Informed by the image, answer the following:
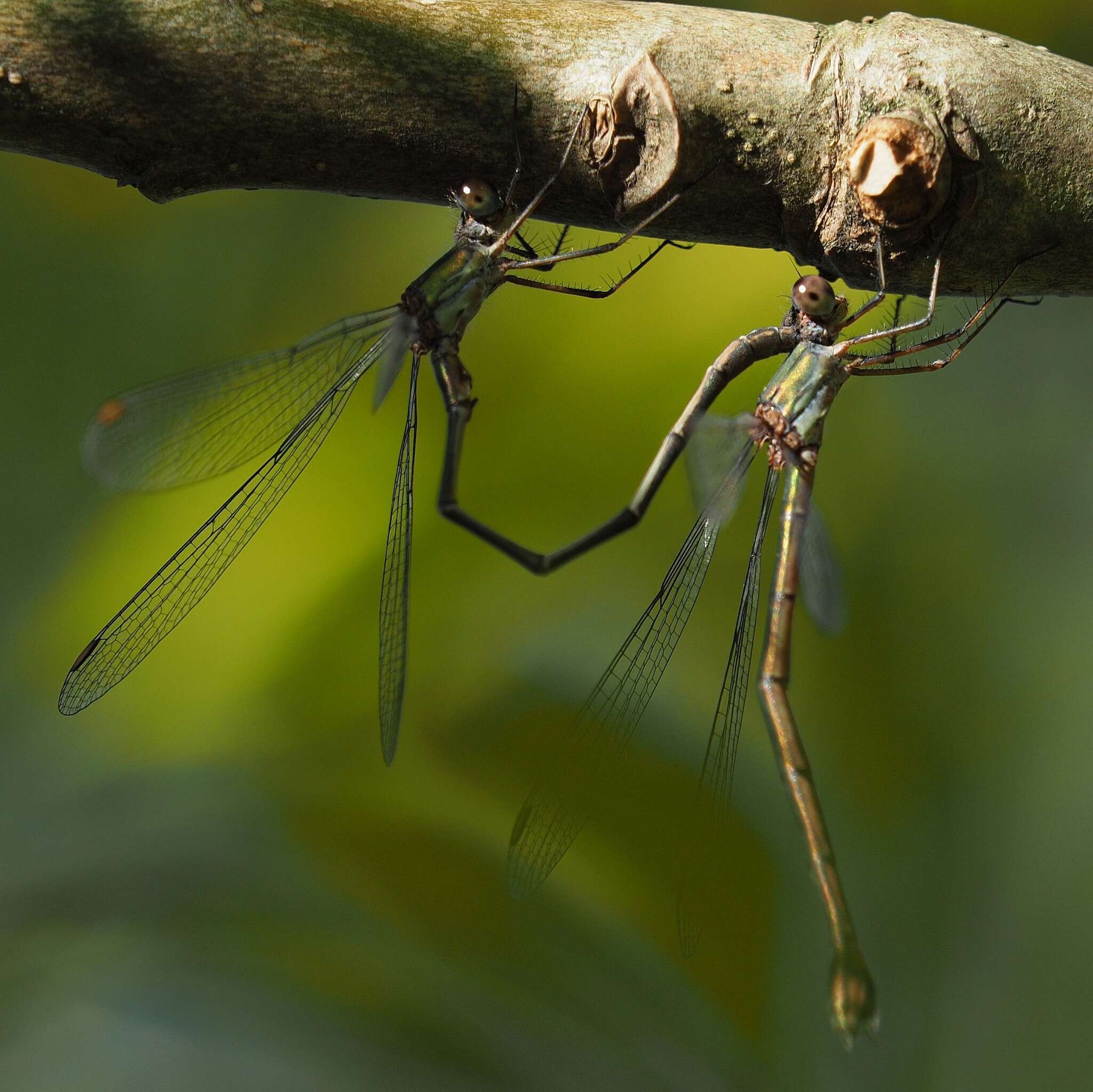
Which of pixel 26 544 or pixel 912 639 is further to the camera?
pixel 26 544

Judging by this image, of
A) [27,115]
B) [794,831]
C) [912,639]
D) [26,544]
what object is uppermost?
[27,115]

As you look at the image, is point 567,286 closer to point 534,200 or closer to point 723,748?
point 534,200

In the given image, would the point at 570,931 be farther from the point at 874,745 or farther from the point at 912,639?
the point at 912,639

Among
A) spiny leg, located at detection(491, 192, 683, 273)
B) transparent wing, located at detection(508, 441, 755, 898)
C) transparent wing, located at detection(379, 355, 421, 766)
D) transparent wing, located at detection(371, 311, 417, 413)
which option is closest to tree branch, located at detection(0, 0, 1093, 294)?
spiny leg, located at detection(491, 192, 683, 273)

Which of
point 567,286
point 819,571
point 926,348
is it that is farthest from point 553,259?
point 819,571

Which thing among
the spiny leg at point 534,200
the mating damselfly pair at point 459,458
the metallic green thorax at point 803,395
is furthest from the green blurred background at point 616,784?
the spiny leg at point 534,200

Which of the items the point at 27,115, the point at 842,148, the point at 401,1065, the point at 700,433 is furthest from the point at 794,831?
the point at 27,115
